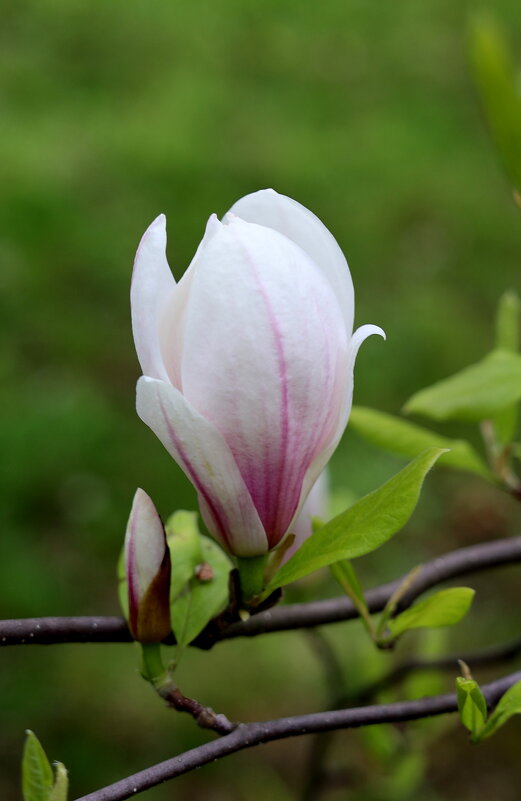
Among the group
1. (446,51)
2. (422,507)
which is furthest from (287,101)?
(422,507)

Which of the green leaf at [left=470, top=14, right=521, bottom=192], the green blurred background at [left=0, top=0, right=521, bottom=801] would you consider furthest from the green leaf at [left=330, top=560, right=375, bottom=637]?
the green blurred background at [left=0, top=0, right=521, bottom=801]

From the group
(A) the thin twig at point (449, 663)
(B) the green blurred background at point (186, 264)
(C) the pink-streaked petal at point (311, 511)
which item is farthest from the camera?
(B) the green blurred background at point (186, 264)

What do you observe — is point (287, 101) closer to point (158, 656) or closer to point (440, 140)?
point (440, 140)

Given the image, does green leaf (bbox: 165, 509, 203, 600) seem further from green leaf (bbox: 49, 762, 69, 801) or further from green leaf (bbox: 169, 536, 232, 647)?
green leaf (bbox: 49, 762, 69, 801)

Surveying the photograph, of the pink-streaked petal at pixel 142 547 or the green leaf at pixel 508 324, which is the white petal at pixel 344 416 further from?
the green leaf at pixel 508 324

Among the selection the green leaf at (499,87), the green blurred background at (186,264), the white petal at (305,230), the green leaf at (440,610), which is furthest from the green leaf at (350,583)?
the green blurred background at (186,264)

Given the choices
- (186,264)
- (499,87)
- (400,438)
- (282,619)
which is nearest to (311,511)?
(400,438)
